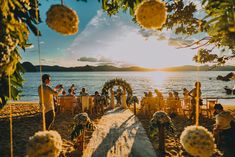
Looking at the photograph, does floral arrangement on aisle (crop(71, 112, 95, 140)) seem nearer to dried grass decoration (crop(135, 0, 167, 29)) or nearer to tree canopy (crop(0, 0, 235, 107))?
tree canopy (crop(0, 0, 235, 107))

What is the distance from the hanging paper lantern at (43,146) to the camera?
56.7 inches

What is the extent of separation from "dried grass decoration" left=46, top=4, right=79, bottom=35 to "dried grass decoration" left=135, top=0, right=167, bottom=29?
42 cm

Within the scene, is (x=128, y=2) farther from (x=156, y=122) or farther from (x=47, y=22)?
(x=156, y=122)

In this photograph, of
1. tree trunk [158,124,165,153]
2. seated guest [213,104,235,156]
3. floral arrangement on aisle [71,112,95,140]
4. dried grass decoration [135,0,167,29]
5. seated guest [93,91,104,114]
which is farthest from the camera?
seated guest [93,91,104,114]

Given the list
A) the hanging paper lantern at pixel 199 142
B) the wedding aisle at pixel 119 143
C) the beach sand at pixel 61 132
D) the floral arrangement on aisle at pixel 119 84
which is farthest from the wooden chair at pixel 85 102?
the hanging paper lantern at pixel 199 142

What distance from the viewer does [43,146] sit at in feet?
4.74

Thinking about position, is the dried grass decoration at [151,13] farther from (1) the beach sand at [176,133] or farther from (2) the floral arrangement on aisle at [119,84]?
(2) the floral arrangement on aisle at [119,84]

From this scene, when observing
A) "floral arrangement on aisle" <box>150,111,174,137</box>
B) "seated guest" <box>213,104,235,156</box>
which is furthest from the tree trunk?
"seated guest" <box>213,104,235,156</box>

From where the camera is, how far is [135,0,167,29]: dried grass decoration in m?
1.63

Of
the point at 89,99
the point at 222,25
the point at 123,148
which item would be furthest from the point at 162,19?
the point at 89,99

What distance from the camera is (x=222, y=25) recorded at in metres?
1.58

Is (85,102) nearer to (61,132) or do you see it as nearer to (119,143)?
(61,132)

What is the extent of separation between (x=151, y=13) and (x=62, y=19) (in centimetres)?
56

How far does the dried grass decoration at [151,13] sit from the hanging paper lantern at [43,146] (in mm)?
919
